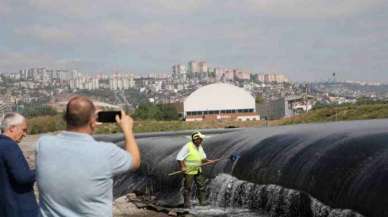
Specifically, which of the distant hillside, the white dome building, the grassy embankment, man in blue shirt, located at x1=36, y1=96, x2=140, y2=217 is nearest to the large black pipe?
man in blue shirt, located at x1=36, y1=96, x2=140, y2=217

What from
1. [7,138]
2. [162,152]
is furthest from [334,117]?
[7,138]

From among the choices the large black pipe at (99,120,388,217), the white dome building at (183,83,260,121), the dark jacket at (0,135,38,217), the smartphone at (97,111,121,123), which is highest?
the smartphone at (97,111,121,123)

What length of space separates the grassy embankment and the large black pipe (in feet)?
85.4

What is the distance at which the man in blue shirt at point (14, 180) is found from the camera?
5941mm

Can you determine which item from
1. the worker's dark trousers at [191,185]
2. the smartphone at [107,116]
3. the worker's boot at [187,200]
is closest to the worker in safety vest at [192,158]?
the worker's dark trousers at [191,185]

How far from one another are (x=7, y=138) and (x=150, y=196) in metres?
17.1

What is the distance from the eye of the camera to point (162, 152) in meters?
28.9

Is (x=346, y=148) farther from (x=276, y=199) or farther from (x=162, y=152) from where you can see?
(x=162, y=152)

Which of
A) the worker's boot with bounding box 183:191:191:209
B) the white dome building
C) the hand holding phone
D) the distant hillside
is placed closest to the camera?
the hand holding phone

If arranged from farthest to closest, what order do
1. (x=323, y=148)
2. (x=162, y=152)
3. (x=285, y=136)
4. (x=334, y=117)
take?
(x=334, y=117)
(x=162, y=152)
(x=285, y=136)
(x=323, y=148)

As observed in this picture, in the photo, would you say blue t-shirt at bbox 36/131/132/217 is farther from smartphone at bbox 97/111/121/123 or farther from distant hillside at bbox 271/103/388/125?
distant hillside at bbox 271/103/388/125

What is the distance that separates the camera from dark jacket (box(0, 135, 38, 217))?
5945 mm

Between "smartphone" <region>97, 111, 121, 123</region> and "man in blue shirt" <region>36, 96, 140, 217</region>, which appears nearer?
"man in blue shirt" <region>36, 96, 140, 217</region>

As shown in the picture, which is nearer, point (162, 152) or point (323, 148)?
point (323, 148)
